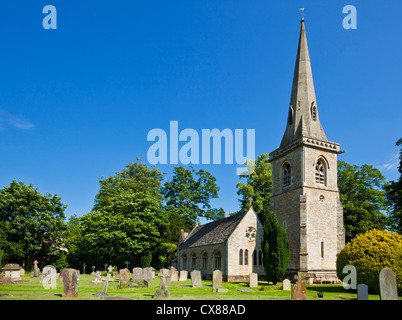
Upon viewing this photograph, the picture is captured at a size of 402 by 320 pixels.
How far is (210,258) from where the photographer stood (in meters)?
34.2

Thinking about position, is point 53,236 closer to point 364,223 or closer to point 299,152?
point 299,152

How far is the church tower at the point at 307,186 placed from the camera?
28.9m

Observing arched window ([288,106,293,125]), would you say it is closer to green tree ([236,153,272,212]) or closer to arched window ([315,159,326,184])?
arched window ([315,159,326,184])

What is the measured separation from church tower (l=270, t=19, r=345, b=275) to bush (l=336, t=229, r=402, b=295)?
6934 millimetres

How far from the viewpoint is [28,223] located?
41.4m

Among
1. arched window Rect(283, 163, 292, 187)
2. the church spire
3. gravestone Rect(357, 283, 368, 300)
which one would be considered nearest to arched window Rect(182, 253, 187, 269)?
arched window Rect(283, 163, 292, 187)

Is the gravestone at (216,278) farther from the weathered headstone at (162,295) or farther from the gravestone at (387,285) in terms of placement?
the gravestone at (387,285)

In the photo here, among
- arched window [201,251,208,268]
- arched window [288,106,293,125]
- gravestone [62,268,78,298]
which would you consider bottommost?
arched window [201,251,208,268]

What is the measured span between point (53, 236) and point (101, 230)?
6722 mm

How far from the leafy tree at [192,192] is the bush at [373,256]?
3356cm

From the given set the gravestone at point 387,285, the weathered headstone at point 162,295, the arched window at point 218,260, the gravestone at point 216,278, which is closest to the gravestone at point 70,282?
the weathered headstone at point 162,295

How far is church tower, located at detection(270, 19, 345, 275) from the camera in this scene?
2888 cm
